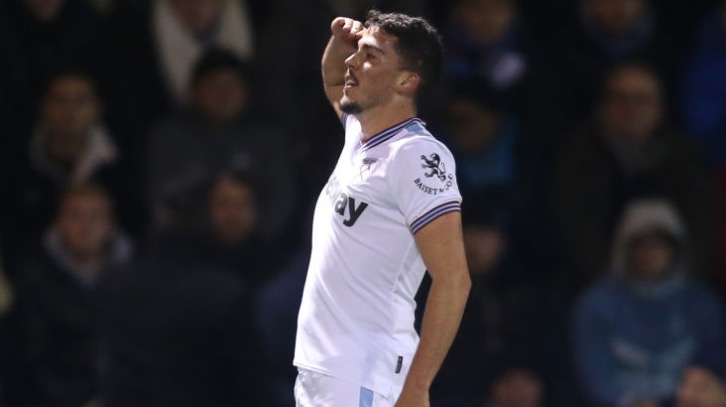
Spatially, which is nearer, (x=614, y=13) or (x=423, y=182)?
(x=423, y=182)

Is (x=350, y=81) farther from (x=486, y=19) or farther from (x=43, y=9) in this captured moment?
(x=486, y=19)

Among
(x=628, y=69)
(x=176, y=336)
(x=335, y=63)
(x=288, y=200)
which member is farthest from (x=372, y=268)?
(x=628, y=69)

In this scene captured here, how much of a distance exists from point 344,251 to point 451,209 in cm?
36

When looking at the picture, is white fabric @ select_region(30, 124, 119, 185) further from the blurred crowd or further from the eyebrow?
the eyebrow

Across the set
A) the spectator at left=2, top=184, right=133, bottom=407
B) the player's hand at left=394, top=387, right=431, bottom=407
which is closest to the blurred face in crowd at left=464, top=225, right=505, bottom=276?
the spectator at left=2, top=184, right=133, bottom=407

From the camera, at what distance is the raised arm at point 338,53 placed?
16.8 feet

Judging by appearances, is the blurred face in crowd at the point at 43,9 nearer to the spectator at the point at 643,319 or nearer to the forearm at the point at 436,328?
the spectator at the point at 643,319

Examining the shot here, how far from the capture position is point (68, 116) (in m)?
7.89

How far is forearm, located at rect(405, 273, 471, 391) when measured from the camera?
4.37 m

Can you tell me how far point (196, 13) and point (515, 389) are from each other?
93.5 inches

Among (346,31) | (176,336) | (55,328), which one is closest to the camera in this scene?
(346,31)

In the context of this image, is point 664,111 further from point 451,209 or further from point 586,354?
point 451,209

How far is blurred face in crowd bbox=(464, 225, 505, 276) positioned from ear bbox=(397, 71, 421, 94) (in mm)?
3073

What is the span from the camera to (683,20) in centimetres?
941
